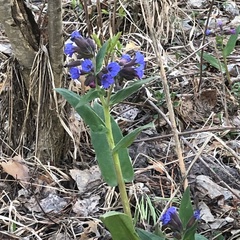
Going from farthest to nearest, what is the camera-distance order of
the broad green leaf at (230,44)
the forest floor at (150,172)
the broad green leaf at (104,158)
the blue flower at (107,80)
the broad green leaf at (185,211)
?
1. the broad green leaf at (230,44)
2. the forest floor at (150,172)
3. the broad green leaf at (104,158)
4. the broad green leaf at (185,211)
5. the blue flower at (107,80)

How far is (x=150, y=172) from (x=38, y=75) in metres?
0.56

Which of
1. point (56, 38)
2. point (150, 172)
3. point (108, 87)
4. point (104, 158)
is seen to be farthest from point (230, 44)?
point (108, 87)

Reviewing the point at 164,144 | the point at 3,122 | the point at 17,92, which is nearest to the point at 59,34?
the point at 17,92

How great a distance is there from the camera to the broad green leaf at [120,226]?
4.31 ft

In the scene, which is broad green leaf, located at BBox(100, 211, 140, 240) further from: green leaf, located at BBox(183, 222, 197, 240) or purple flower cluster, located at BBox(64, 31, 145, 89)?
purple flower cluster, located at BBox(64, 31, 145, 89)

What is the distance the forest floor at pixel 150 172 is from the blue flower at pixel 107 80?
448mm

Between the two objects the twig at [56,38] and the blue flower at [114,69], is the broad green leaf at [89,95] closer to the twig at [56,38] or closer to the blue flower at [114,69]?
the blue flower at [114,69]

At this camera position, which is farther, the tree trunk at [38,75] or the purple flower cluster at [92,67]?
the tree trunk at [38,75]

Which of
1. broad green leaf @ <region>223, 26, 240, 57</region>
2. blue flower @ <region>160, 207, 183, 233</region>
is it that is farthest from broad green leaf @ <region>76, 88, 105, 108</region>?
broad green leaf @ <region>223, 26, 240, 57</region>

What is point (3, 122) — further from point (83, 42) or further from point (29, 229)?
point (83, 42)

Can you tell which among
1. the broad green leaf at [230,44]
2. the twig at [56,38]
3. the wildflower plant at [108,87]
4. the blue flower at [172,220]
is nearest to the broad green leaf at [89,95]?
the wildflower plant at [108,87]

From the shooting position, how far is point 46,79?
194cm

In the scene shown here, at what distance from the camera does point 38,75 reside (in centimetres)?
193

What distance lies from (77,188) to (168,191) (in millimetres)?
340
